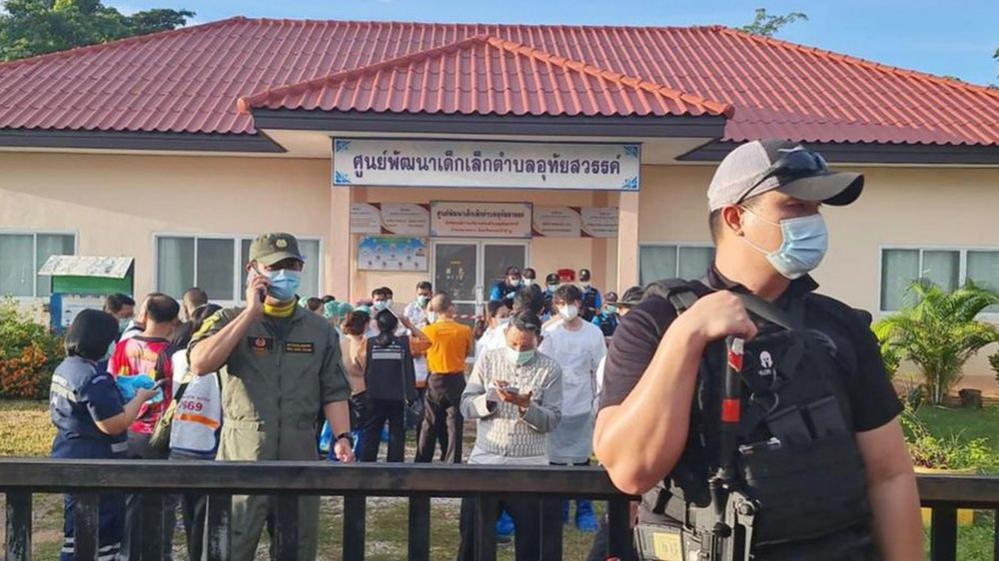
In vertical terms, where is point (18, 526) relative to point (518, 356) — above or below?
below

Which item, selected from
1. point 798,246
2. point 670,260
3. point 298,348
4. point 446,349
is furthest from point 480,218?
point 798,246

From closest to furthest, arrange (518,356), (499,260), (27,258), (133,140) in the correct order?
(518,356) < (133,140) < (27,258) < (499,260)

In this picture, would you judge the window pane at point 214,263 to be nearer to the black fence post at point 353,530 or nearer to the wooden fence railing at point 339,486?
the wooden fence railing at point 339,486

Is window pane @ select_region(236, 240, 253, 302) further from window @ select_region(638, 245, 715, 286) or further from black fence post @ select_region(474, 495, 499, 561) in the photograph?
black fence post @ select_region(474, 495, 499, 561)

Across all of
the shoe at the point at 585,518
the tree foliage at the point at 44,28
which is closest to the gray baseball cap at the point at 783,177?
the shoe at the point at 585,518

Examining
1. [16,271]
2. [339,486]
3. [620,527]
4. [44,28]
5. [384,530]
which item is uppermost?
[44,28]

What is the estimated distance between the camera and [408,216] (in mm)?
15117

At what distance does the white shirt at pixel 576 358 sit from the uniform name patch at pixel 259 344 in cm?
291

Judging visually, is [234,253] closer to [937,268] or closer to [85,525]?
[937,268]

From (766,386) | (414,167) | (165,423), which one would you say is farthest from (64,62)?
(766,386)

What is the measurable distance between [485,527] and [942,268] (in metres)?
14.4

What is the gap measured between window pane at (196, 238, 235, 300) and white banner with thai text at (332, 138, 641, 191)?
10.6 ft

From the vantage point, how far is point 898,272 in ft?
49.4

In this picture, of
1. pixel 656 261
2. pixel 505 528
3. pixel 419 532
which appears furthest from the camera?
pixel 656 261
